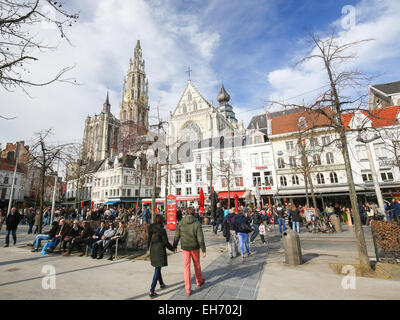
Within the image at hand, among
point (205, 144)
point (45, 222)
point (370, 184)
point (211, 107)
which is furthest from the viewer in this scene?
Answer: point (211, 107)

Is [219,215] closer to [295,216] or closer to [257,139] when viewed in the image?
[295,216]

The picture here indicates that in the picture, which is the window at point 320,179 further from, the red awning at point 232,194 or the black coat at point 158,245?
the black coat at point 158,245

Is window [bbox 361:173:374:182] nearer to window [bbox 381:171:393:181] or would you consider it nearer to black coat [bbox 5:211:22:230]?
window [bbox 381:171:393:181]

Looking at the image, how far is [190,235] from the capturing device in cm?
450

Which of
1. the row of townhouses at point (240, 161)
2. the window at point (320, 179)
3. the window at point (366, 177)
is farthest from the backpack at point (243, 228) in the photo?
the window at point (366, 177)

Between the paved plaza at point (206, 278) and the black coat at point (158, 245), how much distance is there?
2.05 ft

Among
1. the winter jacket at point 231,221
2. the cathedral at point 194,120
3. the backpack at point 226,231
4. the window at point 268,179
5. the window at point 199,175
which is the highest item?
the cathedral at point 194,120

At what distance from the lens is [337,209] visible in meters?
18.4

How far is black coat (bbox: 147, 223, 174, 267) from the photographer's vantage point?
4.29 m

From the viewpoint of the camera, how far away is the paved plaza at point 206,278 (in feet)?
13.2
